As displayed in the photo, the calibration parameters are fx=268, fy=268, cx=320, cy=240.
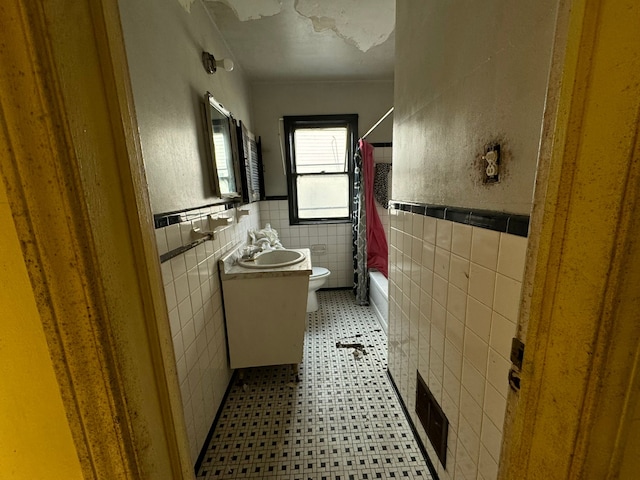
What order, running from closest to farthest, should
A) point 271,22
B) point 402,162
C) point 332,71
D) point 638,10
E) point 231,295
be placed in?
1. point 638,10
2. point 402,162
3. point 231,295
4. point 271,22
5. point 332,71

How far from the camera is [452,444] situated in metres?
1.03

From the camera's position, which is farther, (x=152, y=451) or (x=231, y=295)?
(x=231, y=295)

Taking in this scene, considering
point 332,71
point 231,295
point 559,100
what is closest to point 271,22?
point 332,71

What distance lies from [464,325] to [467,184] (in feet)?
1.54

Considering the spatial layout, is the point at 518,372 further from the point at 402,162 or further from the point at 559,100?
the point at 402,162

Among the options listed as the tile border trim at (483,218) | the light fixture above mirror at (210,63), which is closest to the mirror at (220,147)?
the light fixture above mirror at (210,63)

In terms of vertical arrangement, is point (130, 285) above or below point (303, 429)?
above

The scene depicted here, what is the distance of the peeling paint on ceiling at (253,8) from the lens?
5.22 feet

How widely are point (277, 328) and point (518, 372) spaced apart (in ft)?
4.64

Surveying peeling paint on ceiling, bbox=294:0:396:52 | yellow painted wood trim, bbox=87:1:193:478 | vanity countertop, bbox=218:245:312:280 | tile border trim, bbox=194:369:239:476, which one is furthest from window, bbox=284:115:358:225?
yellow painted wood trim, bbox=87:1:193:478

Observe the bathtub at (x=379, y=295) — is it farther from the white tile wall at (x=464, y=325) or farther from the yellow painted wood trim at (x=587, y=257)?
the yellow painted wood trim at (x=587, y=257)

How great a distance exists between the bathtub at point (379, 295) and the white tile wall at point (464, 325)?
0.99 metres

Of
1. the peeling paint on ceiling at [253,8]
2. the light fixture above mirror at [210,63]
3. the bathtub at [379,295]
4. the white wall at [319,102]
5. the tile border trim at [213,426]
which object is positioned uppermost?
the peeling paint on ceiling at [253,8]

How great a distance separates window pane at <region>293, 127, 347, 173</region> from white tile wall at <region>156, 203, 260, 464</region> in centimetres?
165
